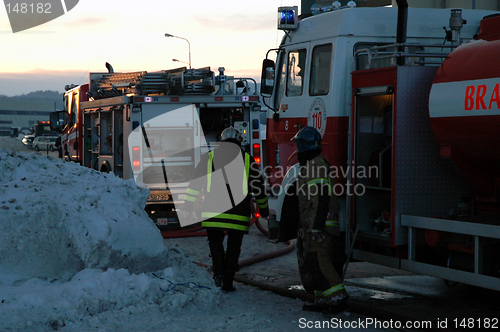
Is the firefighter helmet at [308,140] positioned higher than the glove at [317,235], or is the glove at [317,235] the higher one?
the firefighter helmet at [308,140]

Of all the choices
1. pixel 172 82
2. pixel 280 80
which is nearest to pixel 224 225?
pixel 280 80

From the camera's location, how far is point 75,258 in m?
6.18

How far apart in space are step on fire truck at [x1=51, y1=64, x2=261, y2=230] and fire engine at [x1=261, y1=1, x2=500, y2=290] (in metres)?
4.23

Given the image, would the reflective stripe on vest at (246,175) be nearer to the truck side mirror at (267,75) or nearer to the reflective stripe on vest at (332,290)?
the truck side mirror at (267,75)

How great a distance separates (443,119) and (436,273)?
1.45 m

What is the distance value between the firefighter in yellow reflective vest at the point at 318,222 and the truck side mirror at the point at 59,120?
1267cm

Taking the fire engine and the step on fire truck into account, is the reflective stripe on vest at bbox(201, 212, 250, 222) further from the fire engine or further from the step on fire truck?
the step on fire truck

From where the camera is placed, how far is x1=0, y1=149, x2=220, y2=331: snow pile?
213 inches

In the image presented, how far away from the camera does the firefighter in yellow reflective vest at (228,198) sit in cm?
725

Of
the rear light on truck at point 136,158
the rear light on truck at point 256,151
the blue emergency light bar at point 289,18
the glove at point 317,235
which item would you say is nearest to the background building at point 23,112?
the rear light on truck at point 256,151

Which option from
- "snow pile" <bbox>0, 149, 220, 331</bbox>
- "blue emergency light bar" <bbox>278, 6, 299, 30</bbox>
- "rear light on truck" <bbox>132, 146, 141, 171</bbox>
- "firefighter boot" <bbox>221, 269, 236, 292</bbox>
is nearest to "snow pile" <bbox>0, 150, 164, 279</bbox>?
"snow pile" <bbox>0, 149, 220, 331</bbox>

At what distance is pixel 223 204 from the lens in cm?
728

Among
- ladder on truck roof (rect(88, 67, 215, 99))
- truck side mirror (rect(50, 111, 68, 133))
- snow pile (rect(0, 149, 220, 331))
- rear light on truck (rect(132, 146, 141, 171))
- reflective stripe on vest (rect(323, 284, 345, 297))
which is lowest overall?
reflective stripe on vest (rect(323, 284, 345, 297))

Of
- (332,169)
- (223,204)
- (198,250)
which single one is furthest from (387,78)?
(198,250)
